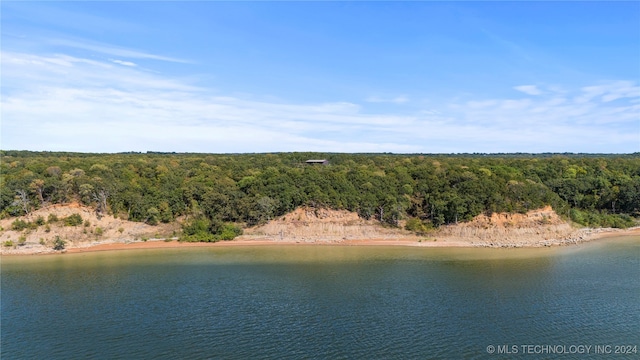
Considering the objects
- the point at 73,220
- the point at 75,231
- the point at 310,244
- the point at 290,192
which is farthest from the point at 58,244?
the point at 310,244

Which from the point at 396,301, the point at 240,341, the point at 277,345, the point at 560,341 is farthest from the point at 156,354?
the point at 560,341

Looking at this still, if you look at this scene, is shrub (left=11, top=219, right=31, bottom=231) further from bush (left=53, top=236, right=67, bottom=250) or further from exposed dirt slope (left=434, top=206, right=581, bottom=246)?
exposed dirt slope (left=434, top=206, right=581, bottom=246)

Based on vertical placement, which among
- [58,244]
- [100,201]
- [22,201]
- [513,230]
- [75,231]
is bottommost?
[58,244]

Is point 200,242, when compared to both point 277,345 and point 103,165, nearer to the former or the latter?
point 103,165

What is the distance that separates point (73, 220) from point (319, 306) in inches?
1661

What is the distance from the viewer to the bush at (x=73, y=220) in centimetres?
5856

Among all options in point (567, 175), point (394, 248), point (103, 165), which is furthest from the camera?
point (567, 175)

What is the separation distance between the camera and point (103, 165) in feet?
228

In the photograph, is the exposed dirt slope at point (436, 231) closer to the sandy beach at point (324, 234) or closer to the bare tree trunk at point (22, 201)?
the sandy beach at point (324, 234)

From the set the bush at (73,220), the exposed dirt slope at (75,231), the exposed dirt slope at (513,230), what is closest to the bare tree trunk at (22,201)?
the exposed dirt slope at (75,231)

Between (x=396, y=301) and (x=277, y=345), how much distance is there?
37.5 feet

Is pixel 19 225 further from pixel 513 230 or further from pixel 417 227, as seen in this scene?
pixel 513 230

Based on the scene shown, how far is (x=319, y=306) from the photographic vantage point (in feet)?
109

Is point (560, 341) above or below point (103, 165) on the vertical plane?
below
